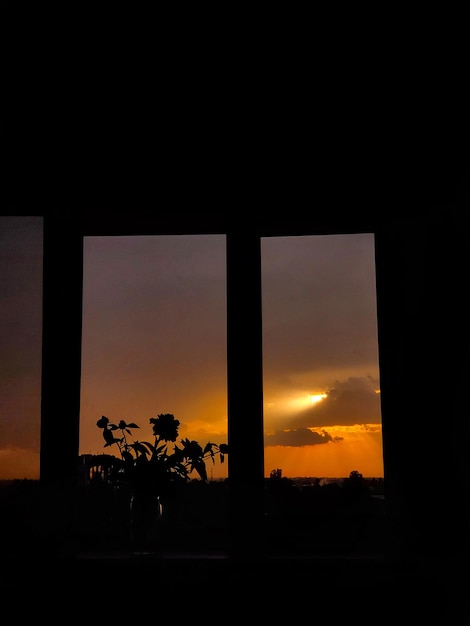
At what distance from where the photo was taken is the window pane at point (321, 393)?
268 cm

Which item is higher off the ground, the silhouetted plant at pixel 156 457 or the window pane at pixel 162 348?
the window pane at pixel 162 348

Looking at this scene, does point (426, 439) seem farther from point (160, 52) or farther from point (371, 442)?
point (160, 52)

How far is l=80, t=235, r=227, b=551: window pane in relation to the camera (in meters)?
2.73

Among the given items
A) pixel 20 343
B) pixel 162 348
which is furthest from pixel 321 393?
pixel 20 343

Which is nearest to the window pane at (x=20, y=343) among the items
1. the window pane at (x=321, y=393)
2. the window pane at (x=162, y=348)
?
the window pane at (x=162, y=348)

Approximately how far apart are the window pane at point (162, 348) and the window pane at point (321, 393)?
0.21m

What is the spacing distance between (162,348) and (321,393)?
66cm

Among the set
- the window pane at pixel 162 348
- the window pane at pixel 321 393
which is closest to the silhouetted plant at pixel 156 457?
the window pane at pixel 162 348

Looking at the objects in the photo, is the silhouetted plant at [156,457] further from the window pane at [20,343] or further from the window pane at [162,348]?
the window pane at [20,343]

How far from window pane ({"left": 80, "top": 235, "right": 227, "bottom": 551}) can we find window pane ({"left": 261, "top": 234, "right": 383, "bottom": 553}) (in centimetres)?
21

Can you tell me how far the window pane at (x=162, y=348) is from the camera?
2730mm

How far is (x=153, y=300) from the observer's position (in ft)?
9.37

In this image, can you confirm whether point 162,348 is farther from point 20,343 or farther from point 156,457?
point 20,343

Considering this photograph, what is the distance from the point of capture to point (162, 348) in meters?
2.82
